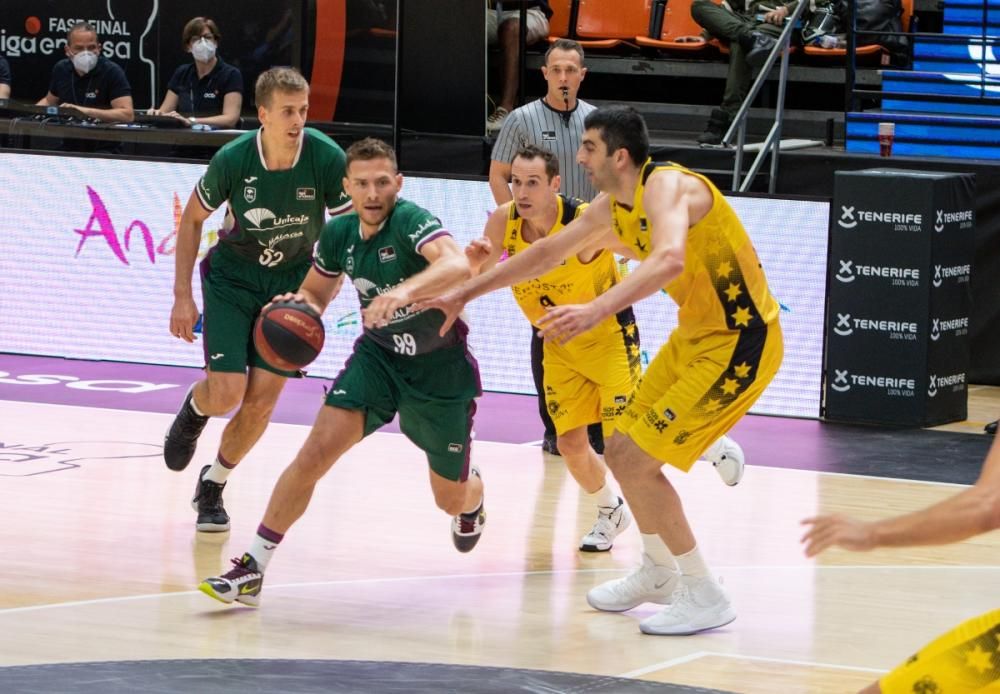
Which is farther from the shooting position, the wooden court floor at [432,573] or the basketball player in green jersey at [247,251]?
the basketball player in green jersey at [247,251]

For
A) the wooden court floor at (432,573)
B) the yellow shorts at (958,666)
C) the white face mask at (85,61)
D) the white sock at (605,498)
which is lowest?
the wooden court floor at (432,573)

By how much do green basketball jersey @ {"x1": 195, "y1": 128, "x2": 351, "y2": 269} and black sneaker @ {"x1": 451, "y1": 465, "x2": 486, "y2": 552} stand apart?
1.34 meters

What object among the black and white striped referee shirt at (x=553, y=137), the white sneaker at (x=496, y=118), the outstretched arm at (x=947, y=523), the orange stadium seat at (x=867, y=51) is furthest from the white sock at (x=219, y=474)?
the orange stadium seat at (x=867, y=51)

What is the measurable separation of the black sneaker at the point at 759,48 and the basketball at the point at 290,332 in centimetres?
749

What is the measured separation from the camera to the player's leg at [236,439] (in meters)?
7.36

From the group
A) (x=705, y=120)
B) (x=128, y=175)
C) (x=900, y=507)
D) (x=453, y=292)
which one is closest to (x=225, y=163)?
(x=453, y=292)

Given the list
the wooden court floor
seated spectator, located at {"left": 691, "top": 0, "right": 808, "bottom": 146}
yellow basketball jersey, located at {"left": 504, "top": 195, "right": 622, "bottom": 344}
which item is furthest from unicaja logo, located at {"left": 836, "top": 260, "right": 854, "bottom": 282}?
yellow basketball jersey, located at {"left": 504, "top": 195, "right": 622, "bottom": 344}

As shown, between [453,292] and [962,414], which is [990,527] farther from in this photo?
[962,414]

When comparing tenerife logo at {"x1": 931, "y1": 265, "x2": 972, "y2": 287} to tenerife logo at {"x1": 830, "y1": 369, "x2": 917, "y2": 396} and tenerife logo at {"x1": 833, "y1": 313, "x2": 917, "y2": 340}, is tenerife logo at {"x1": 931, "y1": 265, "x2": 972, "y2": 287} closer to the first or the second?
tenerife logo at {"x1": 833, "y1": 313, "x2": 917, "y2": 340}

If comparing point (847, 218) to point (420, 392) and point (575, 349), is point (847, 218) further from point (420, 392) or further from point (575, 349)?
point (420, 392)

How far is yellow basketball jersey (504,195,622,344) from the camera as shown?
7.38 m

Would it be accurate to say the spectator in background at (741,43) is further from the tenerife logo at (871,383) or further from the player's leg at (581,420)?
the player's leg at (581,420)

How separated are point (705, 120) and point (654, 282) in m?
9.02

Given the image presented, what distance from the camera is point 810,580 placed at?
6824mm
